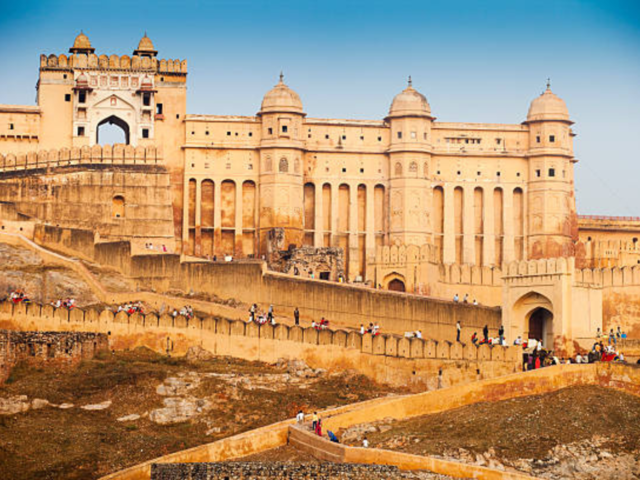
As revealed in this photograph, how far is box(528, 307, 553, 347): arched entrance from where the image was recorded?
45.5m

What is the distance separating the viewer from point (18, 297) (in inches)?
1788

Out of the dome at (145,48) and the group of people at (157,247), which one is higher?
the dome at (145,48)

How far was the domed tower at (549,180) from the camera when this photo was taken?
66.3 meters

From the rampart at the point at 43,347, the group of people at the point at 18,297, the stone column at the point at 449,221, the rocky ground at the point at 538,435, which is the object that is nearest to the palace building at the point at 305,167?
the stone column at the point at 449,221

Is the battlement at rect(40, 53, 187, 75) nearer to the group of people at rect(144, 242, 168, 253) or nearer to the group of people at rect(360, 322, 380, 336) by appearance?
the group of people at rect(144, 242, 168, 253)

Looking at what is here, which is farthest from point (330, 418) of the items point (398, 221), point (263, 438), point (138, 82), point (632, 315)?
point (138, 82)

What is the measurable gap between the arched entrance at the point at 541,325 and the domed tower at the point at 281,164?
62.0ft

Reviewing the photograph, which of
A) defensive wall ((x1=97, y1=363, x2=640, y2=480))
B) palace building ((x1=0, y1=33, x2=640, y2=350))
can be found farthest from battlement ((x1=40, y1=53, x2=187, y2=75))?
defensive wall ((x1=97, y1=363, x2=640, y2=480))

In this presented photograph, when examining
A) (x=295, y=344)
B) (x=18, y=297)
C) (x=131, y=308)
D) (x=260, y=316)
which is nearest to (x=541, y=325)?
(x=295, y=344)

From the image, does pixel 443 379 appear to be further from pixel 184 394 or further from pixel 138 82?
pixel 138 82

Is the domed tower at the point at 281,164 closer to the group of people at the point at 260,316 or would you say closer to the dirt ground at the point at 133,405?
the group of people at the point at 260,316

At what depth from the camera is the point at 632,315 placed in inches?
1831

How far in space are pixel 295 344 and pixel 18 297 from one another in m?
10.8

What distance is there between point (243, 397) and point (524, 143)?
33.3 meters
